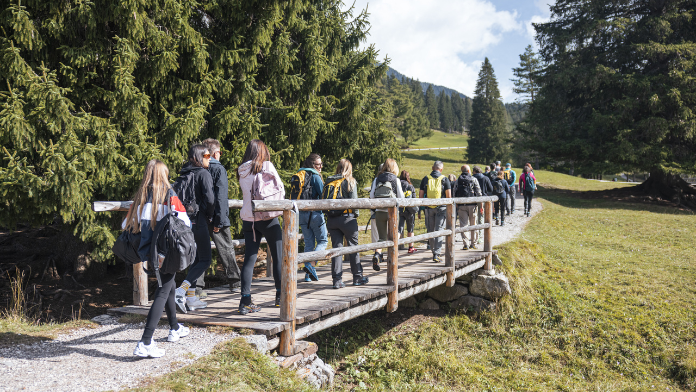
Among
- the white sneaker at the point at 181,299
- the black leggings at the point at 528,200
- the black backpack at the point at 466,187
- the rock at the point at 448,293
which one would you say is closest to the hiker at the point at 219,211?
the white sneaker at the point at 181,299

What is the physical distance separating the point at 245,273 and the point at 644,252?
13.1 metres

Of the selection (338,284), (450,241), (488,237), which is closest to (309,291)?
(338,284)

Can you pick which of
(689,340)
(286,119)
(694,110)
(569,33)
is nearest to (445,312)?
(689,340)

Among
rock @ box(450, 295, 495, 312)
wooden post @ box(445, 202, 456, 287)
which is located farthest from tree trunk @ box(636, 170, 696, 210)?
wooden post @ box(445, 202, 456, 287)

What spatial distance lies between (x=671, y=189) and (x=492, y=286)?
2120 centimetres

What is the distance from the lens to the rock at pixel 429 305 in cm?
970

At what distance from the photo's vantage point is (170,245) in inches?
159

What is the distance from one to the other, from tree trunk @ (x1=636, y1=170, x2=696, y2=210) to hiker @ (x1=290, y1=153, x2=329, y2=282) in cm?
2384

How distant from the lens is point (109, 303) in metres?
9.03

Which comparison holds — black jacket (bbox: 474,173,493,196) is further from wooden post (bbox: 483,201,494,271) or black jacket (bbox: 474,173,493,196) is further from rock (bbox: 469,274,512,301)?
rock (bbox: 469,274,512,301)

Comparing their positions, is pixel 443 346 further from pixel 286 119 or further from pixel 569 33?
pixel 569 33

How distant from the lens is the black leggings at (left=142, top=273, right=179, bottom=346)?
4066 mm

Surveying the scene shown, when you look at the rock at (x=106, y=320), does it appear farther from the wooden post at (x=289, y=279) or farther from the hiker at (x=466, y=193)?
the hiker at (x=466, y=193)

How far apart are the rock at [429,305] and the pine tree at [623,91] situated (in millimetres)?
17994
